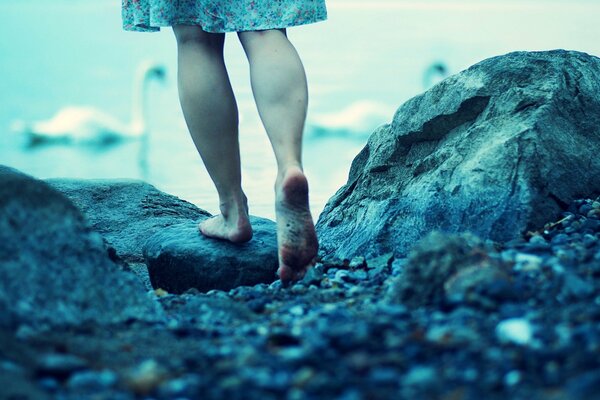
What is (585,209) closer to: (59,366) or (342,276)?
(342,276)

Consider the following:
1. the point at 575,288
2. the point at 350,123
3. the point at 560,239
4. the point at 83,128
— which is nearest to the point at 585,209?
the point at 560,239

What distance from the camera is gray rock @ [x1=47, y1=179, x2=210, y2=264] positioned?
14.0ft

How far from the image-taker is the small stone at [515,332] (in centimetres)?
184

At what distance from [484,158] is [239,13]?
3.08ft

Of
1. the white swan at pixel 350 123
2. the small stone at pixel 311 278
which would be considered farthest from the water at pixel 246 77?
the small stone at pixel 311 278

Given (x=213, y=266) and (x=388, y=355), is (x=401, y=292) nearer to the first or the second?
(x=388, y=355)

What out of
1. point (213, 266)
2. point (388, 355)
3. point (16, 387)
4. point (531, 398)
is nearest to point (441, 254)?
point (388, 355)

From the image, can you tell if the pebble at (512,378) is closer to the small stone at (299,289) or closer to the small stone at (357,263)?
the small stone at (299,289)

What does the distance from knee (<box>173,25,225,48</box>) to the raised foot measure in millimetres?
645

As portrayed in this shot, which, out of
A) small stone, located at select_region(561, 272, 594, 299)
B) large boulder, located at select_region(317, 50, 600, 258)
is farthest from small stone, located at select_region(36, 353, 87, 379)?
large boulder, located at select_region(317, 50, 600, 258)

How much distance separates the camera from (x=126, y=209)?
452 cm

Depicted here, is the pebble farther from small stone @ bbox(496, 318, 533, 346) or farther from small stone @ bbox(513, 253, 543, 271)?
small stone @ bbox(513, 253, 543, 271)

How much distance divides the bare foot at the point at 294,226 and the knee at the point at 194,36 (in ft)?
1.69

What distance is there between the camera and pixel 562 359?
1719mm
